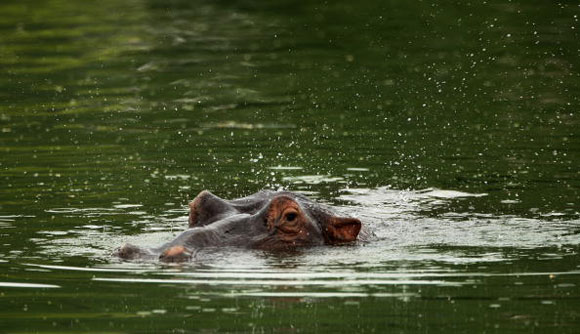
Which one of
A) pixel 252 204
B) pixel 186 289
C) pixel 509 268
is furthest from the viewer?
pixel 252 204

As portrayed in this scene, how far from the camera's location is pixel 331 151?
19.9 meters

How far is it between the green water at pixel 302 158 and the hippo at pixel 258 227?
17 cm

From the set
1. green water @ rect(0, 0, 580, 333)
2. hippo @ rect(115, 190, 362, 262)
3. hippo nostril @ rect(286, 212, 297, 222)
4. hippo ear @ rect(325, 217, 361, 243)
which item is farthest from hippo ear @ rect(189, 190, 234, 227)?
hippo ear @ rect(325, 217, 361, 243)

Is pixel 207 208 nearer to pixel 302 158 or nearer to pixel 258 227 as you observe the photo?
pixel 258 227

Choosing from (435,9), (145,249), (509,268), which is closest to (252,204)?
(145,249)

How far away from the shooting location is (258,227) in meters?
12.8

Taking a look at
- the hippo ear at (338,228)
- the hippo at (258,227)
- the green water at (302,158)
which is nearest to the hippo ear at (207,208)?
the hippo at (258,227)

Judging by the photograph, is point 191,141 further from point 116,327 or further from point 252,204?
point 116,327

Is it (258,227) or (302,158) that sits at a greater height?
(302,158)

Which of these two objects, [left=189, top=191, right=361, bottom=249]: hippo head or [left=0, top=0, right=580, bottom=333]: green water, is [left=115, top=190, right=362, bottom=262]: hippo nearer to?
[left=189, top=191, right=361, bottom=249]: hippo head

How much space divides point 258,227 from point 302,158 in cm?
662

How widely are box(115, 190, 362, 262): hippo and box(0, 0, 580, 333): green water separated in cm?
17

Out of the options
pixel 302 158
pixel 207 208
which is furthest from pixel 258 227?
pixel 302 158

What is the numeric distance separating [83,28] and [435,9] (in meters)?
9.15
